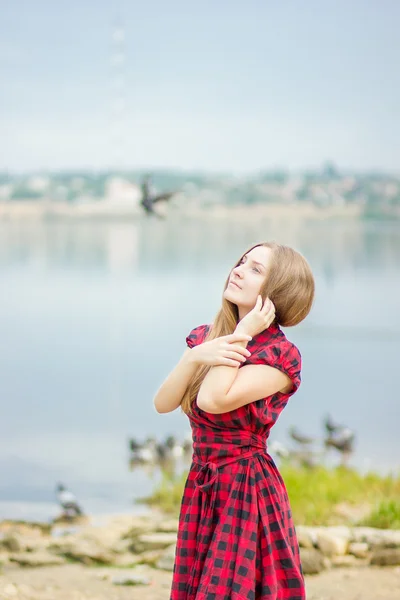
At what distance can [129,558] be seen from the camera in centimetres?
337

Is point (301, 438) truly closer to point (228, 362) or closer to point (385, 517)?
point (385, 517)

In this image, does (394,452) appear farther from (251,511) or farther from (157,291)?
(251,511)

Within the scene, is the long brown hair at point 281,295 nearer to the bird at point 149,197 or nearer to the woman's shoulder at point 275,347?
the woman's shoulder at point 275,347

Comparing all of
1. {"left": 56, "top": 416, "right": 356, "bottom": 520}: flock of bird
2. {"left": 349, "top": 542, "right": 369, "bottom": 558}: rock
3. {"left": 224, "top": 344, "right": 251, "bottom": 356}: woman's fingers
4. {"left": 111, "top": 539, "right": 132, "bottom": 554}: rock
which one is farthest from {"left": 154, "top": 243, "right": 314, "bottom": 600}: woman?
{"left": 56, "top": 416, "right": 356, "bottom": 520}: flock of bird

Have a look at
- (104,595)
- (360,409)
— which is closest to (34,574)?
(104,595)

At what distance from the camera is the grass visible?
3.65m

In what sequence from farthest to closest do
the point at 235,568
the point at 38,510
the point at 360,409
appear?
1. the point at 360,409
2. the point at 38,510
3. the point at 235,568

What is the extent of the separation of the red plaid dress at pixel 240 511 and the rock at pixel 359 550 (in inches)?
54.0

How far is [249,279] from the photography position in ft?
6.21

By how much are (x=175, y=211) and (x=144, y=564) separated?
4.76m

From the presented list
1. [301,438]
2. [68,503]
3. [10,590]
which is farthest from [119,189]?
[10,590]

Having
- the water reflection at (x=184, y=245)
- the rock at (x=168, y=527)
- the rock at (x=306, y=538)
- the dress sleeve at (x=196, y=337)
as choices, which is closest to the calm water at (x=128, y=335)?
the water reflection at (x=184, y=245)

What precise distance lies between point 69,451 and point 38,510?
0.76 m

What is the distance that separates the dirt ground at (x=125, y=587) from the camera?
2832mm
